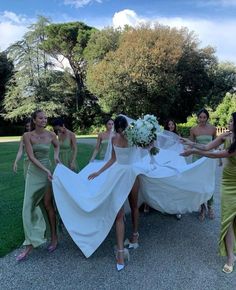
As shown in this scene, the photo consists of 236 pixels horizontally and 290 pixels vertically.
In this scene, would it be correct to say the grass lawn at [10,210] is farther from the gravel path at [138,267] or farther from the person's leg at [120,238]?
the person's leg at [120,238]

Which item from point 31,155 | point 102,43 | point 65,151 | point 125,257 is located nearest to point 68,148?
point 65,151

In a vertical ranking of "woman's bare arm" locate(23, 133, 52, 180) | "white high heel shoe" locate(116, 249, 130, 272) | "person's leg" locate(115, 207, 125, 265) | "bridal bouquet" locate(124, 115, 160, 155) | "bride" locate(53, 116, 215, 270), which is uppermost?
"bridal bouquet" locate(124, 115, 160, 155)

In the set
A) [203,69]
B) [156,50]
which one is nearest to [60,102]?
[156,50]

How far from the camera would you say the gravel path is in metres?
4.26

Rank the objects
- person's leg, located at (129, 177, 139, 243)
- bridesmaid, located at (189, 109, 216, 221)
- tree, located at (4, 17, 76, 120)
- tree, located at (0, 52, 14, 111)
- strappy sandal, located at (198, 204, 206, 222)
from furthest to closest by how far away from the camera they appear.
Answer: tree, located at (0, 52, 14, 111), tree, located at (4, 17, 76, 120), bridesmaid, located at (189, 109, 216, 221), strappy sandal, located at (198, 204, 206, 222), person's leg, located at (129, 177, 139, 243)

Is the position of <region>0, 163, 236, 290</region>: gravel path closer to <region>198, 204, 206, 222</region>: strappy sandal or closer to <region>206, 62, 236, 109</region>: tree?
<region>198, 204, 206, 222</region>: strappy sandal

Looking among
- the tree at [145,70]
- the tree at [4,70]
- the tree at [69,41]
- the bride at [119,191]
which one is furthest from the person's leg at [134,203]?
the tree at [4,70]

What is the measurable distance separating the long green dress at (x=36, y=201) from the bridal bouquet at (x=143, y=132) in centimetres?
132

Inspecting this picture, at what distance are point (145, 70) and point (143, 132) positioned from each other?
34.9 m

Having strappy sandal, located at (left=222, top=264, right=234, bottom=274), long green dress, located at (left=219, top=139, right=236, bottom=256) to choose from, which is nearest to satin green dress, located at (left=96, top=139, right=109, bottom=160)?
long green dress, located at (left=219, top=139, right=236, bottom=256)

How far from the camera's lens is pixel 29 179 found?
5383mm

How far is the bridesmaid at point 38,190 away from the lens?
5.27 meters

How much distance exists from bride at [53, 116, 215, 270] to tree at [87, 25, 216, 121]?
111 feet

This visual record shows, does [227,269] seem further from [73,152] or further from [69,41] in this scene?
[69,41]
